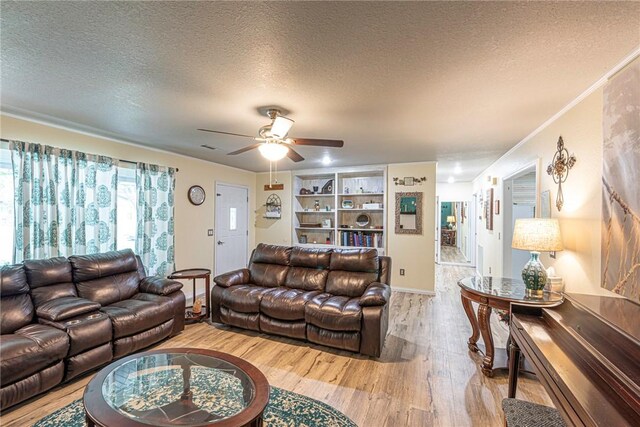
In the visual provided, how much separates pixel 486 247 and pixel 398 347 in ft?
A: 12.3

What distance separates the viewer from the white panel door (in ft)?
18.6

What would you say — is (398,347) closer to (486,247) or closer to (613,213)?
(613,213)

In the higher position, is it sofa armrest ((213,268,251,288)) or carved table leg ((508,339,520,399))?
sofa armrest ((213,268,251,288))

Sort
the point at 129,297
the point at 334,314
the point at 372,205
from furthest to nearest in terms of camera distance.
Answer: the point at 372,205 < the point at 129,297 < the point at 334,314

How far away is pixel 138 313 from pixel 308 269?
1964mm

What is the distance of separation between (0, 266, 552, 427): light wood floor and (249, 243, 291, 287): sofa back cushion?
2.30ft

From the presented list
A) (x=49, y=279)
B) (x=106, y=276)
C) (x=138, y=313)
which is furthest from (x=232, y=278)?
(x=49, y=279)

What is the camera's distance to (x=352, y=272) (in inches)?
143

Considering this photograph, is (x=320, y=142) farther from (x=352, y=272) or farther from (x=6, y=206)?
(x=6, y=206)

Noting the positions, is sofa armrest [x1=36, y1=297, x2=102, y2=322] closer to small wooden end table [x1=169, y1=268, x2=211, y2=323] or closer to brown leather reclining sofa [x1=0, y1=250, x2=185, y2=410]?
brown leather reclining sofa [x1=0, y1=250, x2=185, y2=410]

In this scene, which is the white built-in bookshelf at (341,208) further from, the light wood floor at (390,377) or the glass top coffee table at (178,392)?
the glass top coffee table at (178,392)

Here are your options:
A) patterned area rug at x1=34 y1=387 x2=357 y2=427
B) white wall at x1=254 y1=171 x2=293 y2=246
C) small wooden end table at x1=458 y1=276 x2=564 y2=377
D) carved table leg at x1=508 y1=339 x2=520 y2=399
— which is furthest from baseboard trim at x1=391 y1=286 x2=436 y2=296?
patterned area rug at x1=34 y1=387 x2=357 y2=427

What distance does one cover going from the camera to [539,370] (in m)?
1.53

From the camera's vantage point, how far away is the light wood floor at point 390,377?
2055 mm
